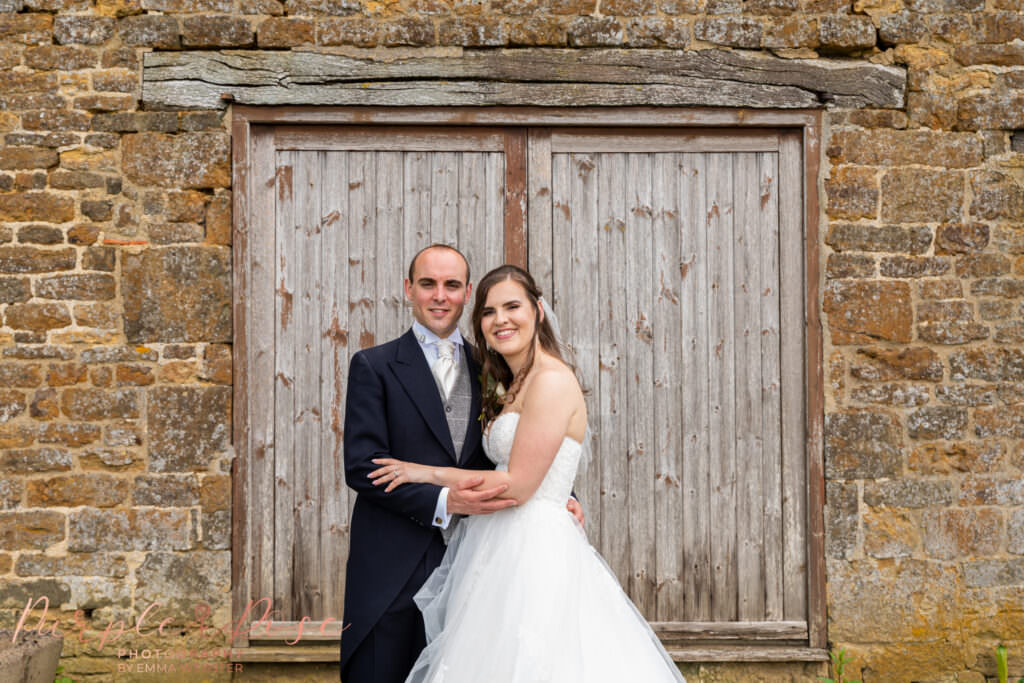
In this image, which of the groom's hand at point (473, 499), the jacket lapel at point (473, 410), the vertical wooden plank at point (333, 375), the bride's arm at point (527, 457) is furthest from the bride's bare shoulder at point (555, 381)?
the vertical wooden plank at point (333, 375)

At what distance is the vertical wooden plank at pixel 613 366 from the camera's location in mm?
4711

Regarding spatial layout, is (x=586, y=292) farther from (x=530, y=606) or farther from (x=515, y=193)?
(x=530, y=606)

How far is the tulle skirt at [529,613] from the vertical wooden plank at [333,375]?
64.7 inches

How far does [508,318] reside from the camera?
10.2 feet

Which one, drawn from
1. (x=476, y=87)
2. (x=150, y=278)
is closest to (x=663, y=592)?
(x=476, y=87)

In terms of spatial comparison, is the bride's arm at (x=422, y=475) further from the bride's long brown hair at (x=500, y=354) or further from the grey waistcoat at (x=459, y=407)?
the bride's long brown hair at (x=500, y=354)

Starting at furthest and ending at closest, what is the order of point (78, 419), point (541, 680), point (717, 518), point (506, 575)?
1. point (717, 518)
2. point (78, 419)
3. point (506, 575)
4. point (541, 680)

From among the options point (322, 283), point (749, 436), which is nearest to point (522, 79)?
point (322, 283)

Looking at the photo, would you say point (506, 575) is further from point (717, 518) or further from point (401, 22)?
point (401, 22)

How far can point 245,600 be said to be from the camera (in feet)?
14.9

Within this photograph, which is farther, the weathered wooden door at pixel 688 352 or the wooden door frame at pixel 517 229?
the weathered wooden door at pixel 688 352

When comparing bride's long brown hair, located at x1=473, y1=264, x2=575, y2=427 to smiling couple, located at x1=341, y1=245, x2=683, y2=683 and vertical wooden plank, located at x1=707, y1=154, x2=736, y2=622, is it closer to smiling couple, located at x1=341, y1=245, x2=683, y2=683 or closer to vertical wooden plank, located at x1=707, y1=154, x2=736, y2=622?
smiling couple, located at x1=341, y1=245, x2=683, y2=683

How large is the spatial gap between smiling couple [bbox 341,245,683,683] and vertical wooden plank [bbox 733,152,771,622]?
175 cm

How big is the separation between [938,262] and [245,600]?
4.00 metres
